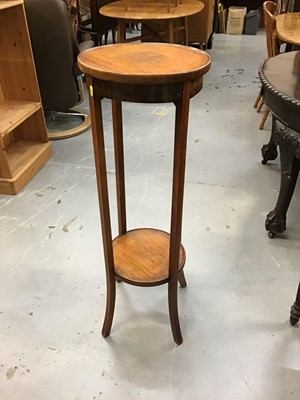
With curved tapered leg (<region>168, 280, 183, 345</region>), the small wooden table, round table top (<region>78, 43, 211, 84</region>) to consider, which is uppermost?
round table top (<region>78, 43, 211, 84</region>)

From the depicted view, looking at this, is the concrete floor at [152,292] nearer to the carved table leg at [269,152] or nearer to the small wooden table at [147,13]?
the carved table leg at [269,152]

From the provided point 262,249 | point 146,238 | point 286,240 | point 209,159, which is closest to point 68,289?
point 146,238

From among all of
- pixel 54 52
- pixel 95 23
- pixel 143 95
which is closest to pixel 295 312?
pixel 143 95

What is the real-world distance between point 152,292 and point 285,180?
0.82 meters

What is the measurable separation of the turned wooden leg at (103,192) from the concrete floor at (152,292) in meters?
0.14

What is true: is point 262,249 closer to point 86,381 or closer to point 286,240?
point 286,240

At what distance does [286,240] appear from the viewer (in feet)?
6.02

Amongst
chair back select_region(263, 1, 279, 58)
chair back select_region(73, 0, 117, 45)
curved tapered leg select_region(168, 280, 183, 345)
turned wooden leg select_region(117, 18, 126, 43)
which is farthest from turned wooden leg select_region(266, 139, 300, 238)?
chair back select_region(73, 0, 117, 45)

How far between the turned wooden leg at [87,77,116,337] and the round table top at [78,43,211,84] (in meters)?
0.06

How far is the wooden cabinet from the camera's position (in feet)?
6.91

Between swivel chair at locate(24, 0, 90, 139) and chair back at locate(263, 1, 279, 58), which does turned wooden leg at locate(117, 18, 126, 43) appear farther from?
chair back at locate(263, 1, 279, 58)

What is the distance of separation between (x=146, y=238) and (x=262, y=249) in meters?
0.64

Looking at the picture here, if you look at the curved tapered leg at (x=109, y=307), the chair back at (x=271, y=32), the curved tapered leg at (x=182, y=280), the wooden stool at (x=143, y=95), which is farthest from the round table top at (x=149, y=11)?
the curved tapered leg at (x=109, y=307)

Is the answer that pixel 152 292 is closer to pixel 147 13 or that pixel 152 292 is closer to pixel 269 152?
pixel 269 152
